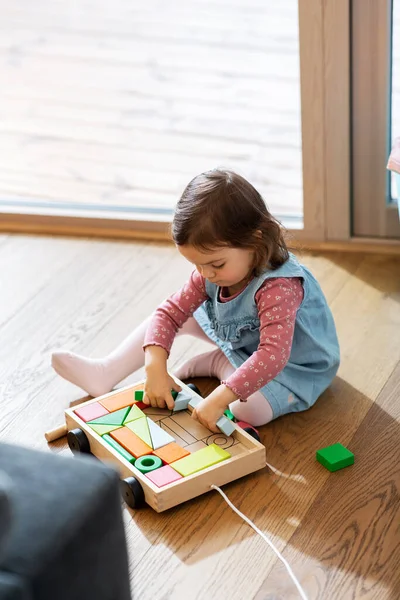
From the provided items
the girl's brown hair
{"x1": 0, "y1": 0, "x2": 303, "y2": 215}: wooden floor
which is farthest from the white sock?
{"x1": 0, "y1": 0, "x2": 303, "y2": 215}: wooden floor

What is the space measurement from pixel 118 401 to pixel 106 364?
0.13 metres

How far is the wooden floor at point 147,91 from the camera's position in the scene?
2635 millimetres

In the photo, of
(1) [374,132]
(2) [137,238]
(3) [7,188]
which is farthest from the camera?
(3) [7,188]

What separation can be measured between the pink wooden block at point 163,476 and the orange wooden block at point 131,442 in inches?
2.0

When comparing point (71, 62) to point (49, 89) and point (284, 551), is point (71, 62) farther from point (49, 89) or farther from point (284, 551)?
point (284, 551)

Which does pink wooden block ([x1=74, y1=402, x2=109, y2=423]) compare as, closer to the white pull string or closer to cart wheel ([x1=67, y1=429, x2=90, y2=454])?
cart wheel ([x1=67, y1=429, x2=90, y2=454])

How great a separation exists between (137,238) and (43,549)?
149cm

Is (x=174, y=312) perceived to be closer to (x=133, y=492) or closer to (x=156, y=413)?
(x=156, y=413)

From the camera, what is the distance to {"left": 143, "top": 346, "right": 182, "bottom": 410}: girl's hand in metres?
1.54

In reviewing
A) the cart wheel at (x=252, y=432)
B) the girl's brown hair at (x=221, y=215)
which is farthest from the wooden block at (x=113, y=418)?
the girl's brown hair at (x=221, y=215)

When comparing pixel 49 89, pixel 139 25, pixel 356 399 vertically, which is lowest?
pixel 356 399

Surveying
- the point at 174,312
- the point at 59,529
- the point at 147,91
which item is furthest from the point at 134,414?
the point at 147,91

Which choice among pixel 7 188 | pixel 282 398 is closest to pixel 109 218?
pixel 7 188

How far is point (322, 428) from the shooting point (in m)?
1.56
